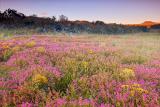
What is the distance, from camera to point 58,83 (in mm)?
7723

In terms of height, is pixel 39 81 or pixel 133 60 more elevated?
pixel 39 81

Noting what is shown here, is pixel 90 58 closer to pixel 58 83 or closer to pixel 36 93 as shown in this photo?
pixel 58 83

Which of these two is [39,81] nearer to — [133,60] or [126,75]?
[126,75]

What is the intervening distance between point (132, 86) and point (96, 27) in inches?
2179

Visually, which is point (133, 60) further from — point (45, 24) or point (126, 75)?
point (45, 24)

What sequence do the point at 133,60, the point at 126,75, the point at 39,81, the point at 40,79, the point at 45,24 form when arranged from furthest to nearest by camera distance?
the point at 45,24 → the point at 133,60 → the point at 126,75 → the point at 40,79 → the point at 39,81

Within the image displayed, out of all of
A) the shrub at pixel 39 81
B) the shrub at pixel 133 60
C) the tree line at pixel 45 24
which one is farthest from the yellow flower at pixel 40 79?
the tree line at pixel 45 24

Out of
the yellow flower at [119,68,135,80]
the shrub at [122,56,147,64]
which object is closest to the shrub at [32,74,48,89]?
the yellow flower at [119,68,135,80]

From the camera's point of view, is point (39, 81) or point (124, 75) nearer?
point (39, 81)

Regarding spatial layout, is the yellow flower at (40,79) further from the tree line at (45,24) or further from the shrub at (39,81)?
the tree line at (45,24)

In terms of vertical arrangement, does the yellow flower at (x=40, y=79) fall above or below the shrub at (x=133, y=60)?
above

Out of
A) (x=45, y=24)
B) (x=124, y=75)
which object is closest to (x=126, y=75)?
(x=124, y=75)

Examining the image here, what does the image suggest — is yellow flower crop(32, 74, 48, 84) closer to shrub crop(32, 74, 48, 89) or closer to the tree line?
shrub crop(32, 74, 48, 89)

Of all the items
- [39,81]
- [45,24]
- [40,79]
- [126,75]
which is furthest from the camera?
[45,24]
